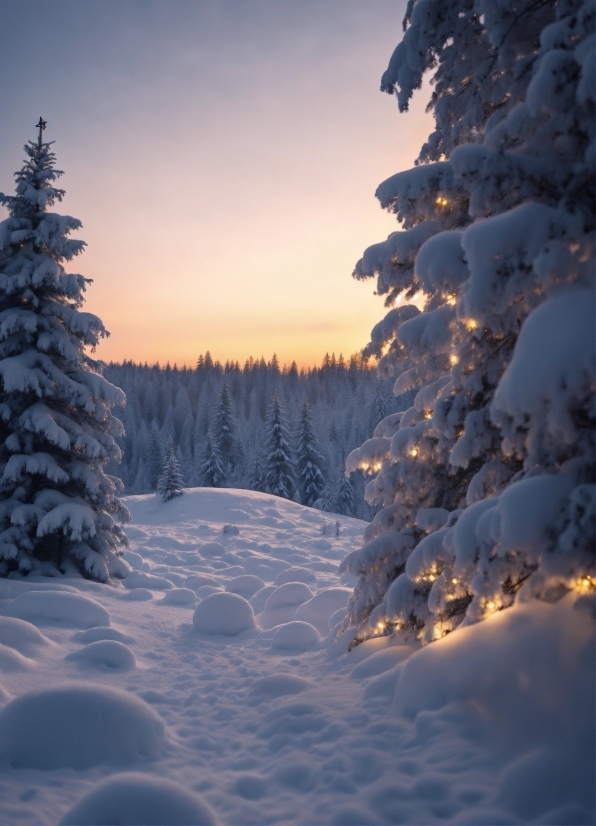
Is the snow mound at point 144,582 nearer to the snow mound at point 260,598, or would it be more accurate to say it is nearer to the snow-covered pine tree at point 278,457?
the snow mound at point 260,598

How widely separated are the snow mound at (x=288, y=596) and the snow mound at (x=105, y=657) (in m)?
3.80

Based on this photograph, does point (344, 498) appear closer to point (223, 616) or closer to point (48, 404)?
point (48, 404)

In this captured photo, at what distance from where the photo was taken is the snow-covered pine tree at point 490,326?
2943 mm

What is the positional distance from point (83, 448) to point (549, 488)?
9251 millimetres

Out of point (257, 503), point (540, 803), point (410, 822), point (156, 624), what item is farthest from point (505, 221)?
point (257, 503)

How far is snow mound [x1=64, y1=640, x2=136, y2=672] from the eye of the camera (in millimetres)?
5766

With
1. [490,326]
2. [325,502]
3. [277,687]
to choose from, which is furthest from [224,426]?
[490,326]

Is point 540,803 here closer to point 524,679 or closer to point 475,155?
point 524,679

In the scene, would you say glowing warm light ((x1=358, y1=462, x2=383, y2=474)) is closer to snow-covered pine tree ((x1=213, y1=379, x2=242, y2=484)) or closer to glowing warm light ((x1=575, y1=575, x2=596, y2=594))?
glowing warm light ((x1=575, y1=575, x2=596, y2=594))

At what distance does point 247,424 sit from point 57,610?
241 feet

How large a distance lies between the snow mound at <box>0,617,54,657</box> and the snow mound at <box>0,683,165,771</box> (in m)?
2.34

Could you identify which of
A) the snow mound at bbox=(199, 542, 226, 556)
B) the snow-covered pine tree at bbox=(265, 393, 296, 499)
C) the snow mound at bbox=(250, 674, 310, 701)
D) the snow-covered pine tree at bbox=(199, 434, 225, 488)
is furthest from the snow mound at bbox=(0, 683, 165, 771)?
the snow-covered pine tree at bbox=(199, 434, 225, 488)

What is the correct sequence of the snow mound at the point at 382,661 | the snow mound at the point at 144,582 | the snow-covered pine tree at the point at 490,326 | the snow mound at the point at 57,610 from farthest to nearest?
the snow mound at the point at 144,582
the snow mound at the point at 57,610
the snow mound at the point at 382,661
the snow-covered pine tree at the point at 490,326

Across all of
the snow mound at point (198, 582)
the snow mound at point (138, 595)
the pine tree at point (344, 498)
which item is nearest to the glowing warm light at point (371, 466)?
the snow mound at point (138, 595)
